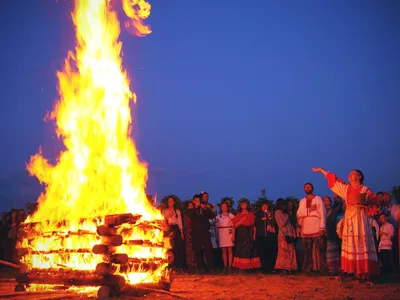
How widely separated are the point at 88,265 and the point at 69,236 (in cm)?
64

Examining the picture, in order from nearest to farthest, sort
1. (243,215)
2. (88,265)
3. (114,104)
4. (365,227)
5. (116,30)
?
1. (88,265)
2. (365,227)
3. (114,104)
4. (116,30)
5. (243,215)

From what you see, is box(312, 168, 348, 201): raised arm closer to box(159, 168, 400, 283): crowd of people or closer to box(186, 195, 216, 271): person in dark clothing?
box(159, 168, 400, 283): crowd of people

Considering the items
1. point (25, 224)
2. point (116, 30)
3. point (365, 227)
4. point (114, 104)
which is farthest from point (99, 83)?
point (365, 227)

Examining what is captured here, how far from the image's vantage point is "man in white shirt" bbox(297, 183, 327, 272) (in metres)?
12.2

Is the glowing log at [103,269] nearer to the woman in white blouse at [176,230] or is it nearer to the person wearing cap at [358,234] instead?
the person wearing cap at [358,234]

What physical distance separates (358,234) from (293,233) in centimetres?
299

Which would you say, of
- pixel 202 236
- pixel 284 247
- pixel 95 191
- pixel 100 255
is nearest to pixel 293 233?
pixel 284 247

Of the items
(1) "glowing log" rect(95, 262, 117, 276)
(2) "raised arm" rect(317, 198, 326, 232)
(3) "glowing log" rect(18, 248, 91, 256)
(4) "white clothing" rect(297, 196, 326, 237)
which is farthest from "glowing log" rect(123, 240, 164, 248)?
(2) "raised arm" rect(317, 198, 326, 232)

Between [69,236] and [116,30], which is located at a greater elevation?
[116,30]

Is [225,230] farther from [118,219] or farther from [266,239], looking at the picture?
[118,219]

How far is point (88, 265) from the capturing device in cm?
924

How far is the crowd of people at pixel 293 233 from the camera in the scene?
10422 mm

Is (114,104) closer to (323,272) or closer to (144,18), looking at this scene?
(144,18)

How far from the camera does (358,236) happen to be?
10102mm
